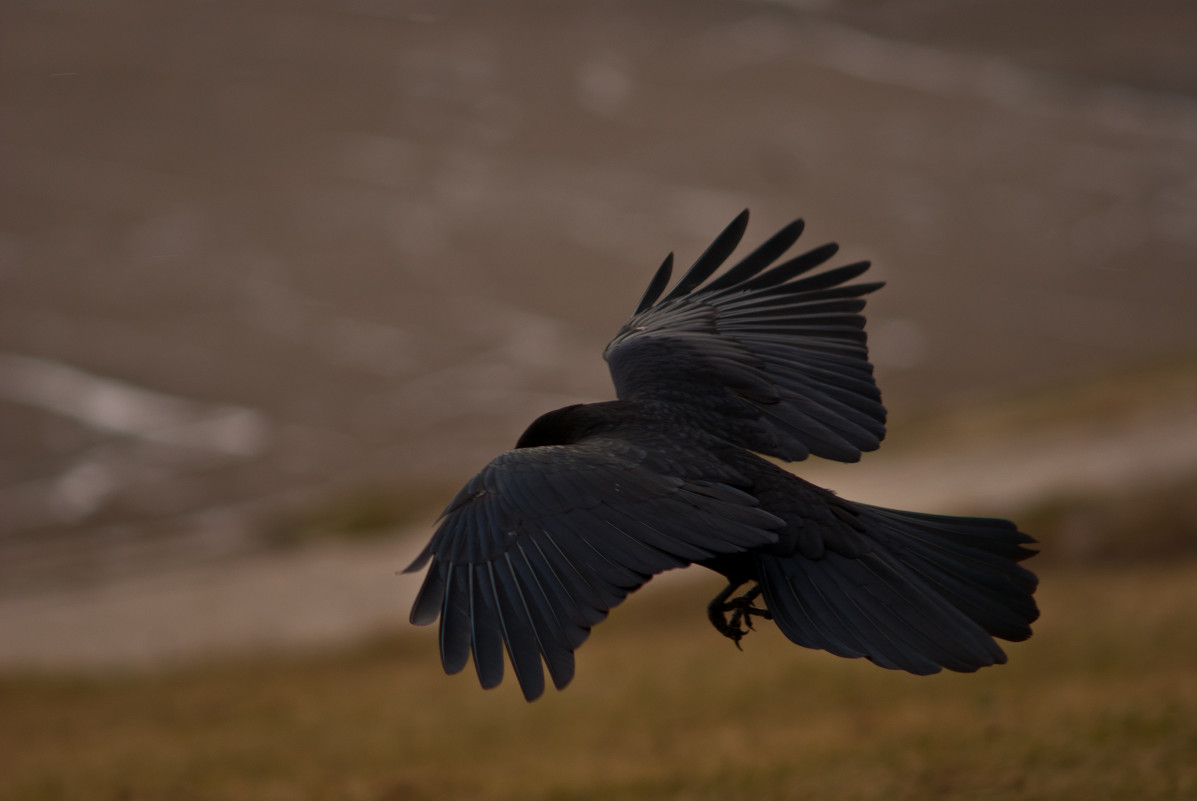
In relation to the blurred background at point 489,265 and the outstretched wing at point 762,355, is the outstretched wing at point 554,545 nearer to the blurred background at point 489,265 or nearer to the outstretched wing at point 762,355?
the outstretched wing at point 762,355

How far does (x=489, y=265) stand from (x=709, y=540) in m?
23.9

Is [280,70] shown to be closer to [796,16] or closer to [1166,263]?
[796,16]

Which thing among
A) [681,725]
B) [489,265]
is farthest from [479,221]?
[681,725]

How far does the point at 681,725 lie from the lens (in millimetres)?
8906

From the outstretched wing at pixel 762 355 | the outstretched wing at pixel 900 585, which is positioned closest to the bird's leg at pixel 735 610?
the outstretched wing at pixel 900 585

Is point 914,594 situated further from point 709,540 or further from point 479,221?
point 479,221

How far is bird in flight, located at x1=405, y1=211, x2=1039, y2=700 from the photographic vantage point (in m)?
3.51

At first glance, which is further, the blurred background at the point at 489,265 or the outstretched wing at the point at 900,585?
the blurred background at the point at 489,265

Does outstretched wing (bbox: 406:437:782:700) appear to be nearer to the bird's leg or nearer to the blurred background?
the bird's leg

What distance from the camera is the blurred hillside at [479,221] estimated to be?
867 inches

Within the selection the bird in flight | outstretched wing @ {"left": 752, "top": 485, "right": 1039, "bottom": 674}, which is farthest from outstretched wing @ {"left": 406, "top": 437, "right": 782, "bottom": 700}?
outstretched wing @ {"left": 752, "top": 485, "right": 1039, "bottom": 674}

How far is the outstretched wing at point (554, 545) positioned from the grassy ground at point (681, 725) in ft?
9.34

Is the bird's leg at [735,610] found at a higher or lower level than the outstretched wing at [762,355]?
lower

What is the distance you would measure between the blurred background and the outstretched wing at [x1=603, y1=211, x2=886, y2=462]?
30.3 feet
